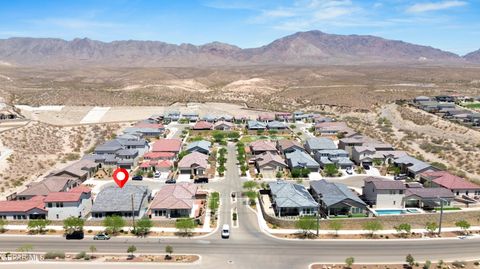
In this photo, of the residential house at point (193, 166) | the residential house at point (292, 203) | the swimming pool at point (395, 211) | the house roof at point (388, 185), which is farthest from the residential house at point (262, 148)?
the swimming pool at point (395, 211)

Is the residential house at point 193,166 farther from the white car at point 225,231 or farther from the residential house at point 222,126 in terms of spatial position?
the residential house at point 222,126

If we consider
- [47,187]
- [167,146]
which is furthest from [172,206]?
[167,146]

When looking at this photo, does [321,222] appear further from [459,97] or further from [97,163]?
[459,97]

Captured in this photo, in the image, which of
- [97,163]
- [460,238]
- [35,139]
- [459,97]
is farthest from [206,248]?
[459,97]

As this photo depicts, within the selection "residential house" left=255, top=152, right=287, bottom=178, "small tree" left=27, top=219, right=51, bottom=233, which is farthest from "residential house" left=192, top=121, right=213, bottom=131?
"small tree" left=27, top=219, right=51, bottom=233

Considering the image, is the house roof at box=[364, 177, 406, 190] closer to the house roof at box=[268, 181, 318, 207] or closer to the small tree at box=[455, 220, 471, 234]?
the small tree at box=[455, 220, 471, 234]

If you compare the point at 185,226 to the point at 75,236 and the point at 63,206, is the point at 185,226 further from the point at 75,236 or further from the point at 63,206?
the point at 63,206
